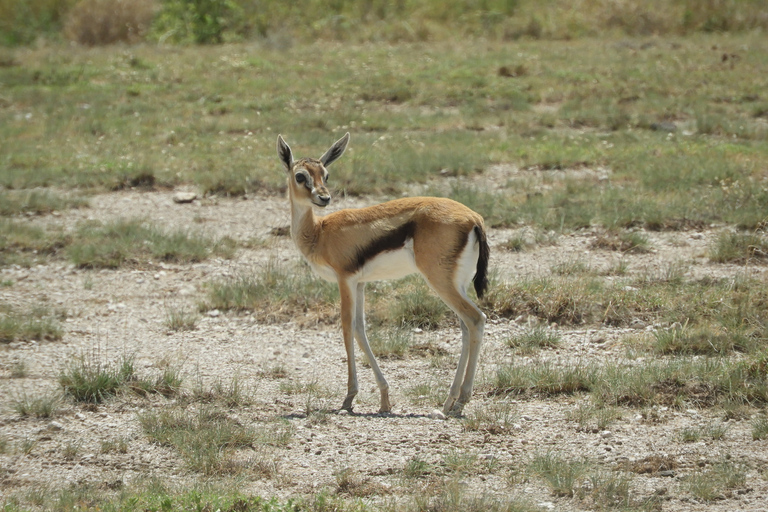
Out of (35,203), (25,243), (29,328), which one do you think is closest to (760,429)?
(29,328)

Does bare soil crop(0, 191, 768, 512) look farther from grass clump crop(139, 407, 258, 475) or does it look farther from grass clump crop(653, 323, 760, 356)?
grass clump crop(653, 323, 760, 356)

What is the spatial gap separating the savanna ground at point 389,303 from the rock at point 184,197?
Result: 0.14 m

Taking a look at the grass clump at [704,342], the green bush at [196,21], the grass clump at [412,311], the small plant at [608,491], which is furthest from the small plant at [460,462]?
the green bush at [196,21]

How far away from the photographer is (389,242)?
21.9 ft

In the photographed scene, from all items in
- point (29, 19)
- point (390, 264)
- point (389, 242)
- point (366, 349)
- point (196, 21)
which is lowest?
point (366, 349)

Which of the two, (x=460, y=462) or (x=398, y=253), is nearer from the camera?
(x=460, y=462)

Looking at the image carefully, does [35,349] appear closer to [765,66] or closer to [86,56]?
[86,56]

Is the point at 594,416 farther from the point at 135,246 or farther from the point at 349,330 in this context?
the point at 135,246

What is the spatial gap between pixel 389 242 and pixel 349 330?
0.76 meters

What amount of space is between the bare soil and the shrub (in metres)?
19.3

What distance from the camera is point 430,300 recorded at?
8.88m

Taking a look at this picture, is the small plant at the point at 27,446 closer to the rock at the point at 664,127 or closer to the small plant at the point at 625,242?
the small plant at the point at 625,242

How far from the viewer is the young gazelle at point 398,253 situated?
650cm

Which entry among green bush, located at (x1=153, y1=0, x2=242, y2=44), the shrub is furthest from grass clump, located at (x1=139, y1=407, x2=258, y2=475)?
the shrub
